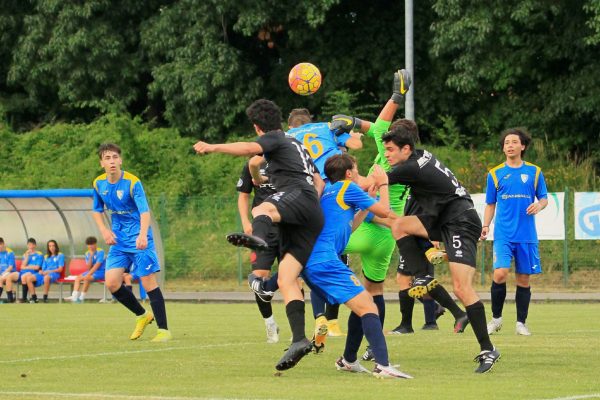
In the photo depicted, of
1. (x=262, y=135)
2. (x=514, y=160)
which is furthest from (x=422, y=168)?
(x=514, y=160)

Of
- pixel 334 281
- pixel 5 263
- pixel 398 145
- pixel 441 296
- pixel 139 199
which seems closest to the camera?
pixel 334 281

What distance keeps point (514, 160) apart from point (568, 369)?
14.6 feet

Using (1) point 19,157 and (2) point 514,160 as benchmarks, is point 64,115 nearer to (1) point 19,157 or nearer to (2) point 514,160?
(1) point 19,157

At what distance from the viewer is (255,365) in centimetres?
1098

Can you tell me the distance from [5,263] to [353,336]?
17.9 metres

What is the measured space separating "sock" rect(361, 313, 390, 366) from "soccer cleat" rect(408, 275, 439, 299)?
949 mm

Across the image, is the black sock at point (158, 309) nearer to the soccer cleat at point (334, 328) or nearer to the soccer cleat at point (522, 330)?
the soccer cleat at point (334, 328)

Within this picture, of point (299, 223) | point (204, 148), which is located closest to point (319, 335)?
point (299, 223)

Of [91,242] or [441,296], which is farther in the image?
[91,242]

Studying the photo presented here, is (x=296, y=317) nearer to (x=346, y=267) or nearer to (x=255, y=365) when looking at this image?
(x=346, y=267)

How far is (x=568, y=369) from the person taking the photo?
1057 centimetres

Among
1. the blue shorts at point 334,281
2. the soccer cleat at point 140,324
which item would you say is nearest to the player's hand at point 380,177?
the blue shorts at point 334,281

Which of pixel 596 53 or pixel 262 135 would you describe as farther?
pixel 596 53

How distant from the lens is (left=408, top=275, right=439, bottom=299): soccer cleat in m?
10.6
